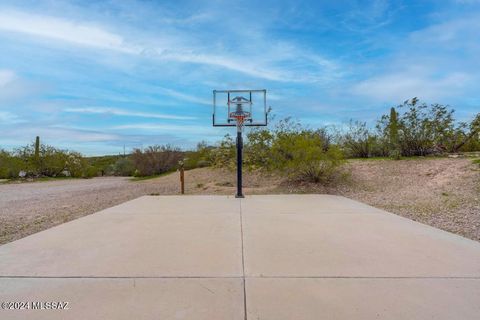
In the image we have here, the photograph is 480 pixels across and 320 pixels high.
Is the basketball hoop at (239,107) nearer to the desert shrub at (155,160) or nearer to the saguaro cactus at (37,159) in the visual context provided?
the desert shrub at (155,160)

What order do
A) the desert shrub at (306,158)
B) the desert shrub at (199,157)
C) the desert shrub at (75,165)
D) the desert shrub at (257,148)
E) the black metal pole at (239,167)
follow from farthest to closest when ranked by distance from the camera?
the desert shrub at (75,165), the desert shrub at (199,157), the desert shrub at (257,148), the desert shrub at (306,158), the black metal pole at (239,167)

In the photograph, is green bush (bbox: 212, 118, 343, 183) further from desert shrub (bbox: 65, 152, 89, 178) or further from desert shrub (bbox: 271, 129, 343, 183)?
desert shrub (bbox: 65, 152, 89, 178)

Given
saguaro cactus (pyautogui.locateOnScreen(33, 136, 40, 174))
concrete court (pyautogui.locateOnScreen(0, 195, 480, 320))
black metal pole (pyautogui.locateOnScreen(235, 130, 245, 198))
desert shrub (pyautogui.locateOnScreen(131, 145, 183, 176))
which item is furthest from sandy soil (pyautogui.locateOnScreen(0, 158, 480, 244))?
saguaro cactus (pyautogui.locateOnScreen(33, 136, 40, 174))

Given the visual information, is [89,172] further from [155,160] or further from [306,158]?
[306,158]

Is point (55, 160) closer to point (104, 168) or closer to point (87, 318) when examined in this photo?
point (104, 168)

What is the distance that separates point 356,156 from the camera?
691 inches

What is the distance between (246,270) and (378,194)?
7.84 m

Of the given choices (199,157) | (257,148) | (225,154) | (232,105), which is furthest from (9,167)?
(232,105)

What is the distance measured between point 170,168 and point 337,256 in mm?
19700

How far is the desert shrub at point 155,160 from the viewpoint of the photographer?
75.3 ft

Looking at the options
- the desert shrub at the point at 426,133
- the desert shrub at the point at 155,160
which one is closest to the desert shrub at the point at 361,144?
the desert shrub at the point at 426,133

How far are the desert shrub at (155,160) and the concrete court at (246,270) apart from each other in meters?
16.6

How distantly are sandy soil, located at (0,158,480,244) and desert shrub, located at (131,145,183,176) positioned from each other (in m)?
6.91

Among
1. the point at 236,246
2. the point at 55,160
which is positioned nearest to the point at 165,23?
the point at 236,246
